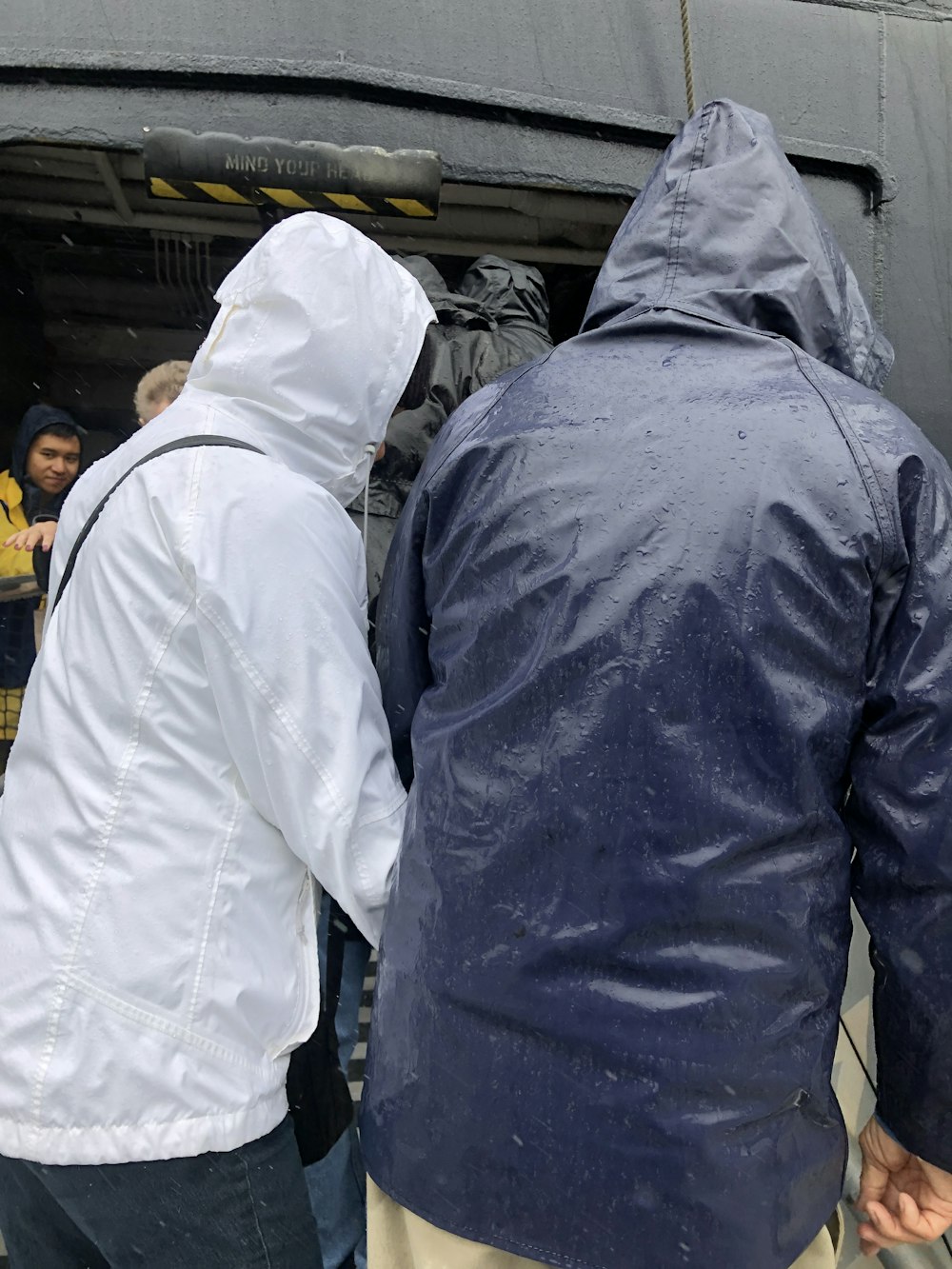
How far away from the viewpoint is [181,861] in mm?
1388

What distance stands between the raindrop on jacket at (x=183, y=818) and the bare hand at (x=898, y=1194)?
92cm

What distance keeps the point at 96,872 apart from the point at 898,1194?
136cm

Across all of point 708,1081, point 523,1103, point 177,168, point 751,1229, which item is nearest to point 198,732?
point 523,1103

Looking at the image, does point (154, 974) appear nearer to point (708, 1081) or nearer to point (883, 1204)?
point (708, 1081)

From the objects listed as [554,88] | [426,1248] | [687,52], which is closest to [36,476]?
[554,88]

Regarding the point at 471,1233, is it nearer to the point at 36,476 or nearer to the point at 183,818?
the point at 183,818

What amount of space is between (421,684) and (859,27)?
3370mm

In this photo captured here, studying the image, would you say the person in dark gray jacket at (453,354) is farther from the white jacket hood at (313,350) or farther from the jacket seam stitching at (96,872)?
the jacket seam stitching at (96,872)

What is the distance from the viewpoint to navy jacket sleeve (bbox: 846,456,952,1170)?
1336mm

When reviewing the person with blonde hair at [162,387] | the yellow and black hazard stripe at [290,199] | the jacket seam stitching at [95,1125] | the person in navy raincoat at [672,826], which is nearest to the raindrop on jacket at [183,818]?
the jacket seam stitching at [95,1125]

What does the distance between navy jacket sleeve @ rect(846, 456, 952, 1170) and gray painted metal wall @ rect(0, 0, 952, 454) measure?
8.32 feet

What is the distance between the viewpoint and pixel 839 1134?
1406 mm

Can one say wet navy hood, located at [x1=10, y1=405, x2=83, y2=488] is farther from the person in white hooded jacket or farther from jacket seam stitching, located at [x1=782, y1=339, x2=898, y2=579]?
jacket seam stitching, located at [x1=782, y1=339, x2=898, y2=579]

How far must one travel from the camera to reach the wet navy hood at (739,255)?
5.08 ft
